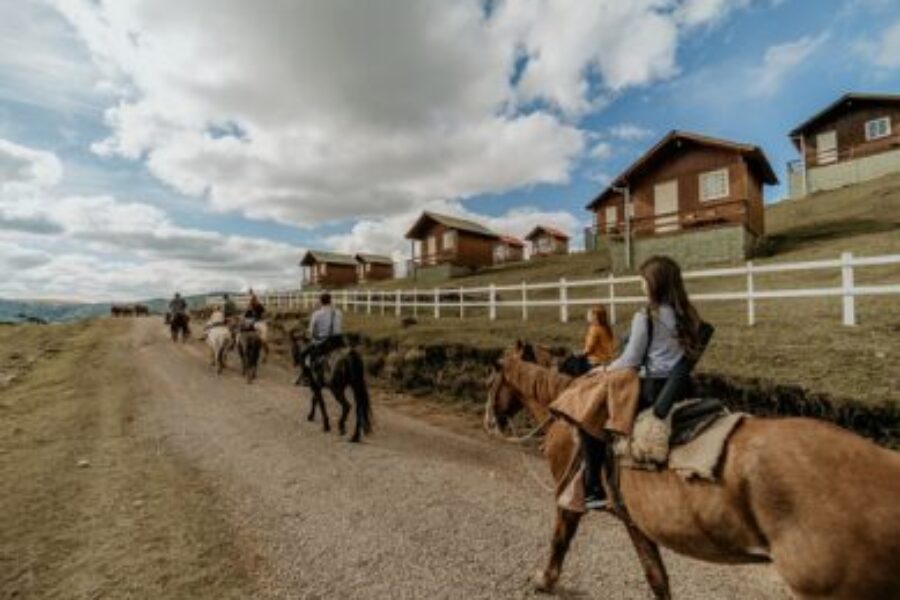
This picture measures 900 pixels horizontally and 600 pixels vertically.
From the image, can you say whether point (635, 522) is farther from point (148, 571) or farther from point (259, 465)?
point (259, 465)

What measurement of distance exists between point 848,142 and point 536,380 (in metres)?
40.2

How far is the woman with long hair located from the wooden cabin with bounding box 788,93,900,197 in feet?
129

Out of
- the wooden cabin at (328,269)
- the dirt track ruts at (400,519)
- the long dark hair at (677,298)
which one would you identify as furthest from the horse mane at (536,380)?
the wooden cabin at (328,269)

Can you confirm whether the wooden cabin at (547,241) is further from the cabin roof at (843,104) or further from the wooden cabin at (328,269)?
the cabin roof at (843,104)

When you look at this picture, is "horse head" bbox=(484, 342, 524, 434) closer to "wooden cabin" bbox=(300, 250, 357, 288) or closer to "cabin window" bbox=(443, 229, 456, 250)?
"cabin window" bbox=(443, 229, 456, 250)

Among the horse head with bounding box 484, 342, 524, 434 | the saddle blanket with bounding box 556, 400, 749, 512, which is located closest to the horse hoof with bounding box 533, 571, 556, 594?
the saddle blanket with bounding box 556, 400, 749, 512

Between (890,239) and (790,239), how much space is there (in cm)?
644

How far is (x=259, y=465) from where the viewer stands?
8.65m

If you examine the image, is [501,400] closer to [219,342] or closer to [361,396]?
[361,396]

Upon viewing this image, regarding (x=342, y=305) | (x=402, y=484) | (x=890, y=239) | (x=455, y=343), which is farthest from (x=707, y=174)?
(x=402, y=484)

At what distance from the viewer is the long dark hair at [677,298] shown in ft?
12.6

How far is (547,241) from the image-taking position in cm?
6881

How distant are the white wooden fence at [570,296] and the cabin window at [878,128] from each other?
20.7m

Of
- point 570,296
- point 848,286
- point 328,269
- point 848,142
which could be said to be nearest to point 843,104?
point 848,142
